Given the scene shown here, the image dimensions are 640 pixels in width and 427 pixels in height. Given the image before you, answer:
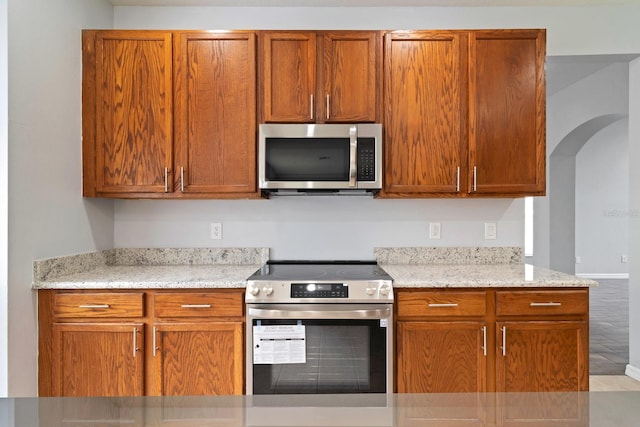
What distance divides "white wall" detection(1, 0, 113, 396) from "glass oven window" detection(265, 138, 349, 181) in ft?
3.62

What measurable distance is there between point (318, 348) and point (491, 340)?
34.9 inches

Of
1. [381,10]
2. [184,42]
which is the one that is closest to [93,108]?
[184,42]

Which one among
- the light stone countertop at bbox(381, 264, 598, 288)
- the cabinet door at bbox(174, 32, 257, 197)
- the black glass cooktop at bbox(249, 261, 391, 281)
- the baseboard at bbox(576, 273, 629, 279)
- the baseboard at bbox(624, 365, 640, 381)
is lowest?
the baseboard at bbox(576, 273, 629, 279)

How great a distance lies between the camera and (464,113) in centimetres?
269

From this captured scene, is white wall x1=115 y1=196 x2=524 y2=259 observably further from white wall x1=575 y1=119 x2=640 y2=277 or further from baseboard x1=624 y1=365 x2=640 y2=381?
white wall x1=575 y1=119 x2=640 y2=277

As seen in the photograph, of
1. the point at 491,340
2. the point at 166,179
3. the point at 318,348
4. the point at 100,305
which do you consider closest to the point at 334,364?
the point at 318,348

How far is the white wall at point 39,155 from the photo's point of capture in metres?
2.08

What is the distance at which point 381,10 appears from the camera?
3.04 meters

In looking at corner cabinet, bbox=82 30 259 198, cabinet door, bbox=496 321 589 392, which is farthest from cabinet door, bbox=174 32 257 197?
cabinet door, bbox=496 321 589 392

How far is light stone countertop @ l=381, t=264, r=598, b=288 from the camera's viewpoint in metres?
2.33

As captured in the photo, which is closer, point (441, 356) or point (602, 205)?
point (441, 356)

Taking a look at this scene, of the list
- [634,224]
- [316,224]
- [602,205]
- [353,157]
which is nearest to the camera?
[353,157]

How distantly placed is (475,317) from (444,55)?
1505 mm

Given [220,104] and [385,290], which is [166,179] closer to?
[220,104]
